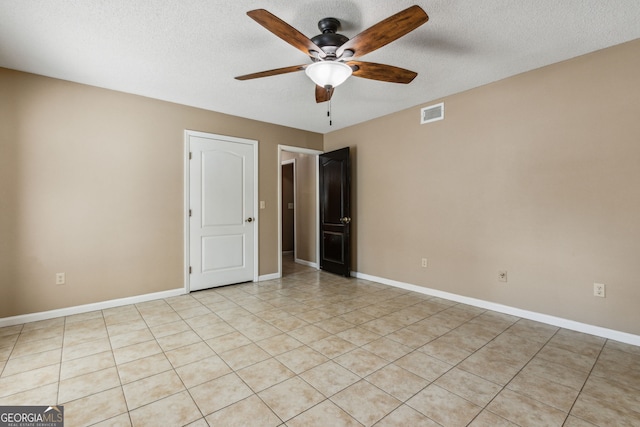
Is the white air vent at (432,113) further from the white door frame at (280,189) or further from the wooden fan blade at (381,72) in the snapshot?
the white door frame at (280,189)

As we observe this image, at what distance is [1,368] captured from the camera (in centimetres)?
208

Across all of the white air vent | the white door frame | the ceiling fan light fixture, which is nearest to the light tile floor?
the white door frame

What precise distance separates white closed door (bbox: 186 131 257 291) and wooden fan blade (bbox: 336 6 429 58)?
2.53 meters

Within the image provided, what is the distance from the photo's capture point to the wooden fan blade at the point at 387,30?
1.63m

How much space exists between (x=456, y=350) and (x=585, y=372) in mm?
812

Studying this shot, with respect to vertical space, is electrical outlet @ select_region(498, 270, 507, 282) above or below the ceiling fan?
below

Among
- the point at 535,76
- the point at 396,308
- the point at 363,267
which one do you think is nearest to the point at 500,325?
the point at 396,308

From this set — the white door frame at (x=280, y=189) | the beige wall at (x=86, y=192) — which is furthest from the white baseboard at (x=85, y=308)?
the white door frame at (x=280, y=189)

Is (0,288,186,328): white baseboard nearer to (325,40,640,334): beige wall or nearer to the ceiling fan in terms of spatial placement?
the ceiling fan

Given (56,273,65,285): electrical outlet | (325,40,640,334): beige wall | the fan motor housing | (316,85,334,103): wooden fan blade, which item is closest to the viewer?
the fan motor housing

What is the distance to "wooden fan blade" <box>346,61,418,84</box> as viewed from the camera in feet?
7.43

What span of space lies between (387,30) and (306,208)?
4.30m

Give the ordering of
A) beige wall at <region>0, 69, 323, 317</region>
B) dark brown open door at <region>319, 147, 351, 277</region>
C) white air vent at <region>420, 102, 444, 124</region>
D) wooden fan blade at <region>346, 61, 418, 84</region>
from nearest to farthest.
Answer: wooden fan blade at <region>346, 61, 418, 84</region>
beige wall at <region>0, 69, 323, 317</region>
white air vent at <region>420, 102, 444, 124</region>
dark brown open door at <region>319, 147, 351, 277</region>

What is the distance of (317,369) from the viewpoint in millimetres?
2057
